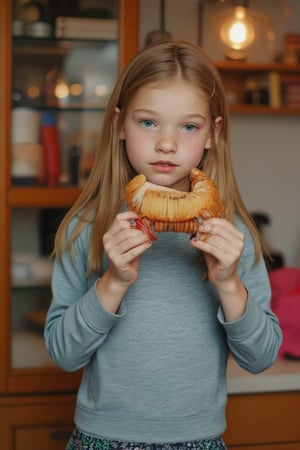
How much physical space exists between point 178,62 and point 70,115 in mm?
1108

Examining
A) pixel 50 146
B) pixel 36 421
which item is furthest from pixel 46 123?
pixel 36 421

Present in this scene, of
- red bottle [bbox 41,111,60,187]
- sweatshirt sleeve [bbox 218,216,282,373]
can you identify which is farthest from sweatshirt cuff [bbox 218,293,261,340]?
red bottle [bbox 41,111,60,187]

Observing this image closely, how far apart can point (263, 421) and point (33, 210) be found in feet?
2.83

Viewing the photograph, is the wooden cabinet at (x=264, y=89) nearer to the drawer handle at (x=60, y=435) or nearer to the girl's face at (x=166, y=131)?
the drawer handle at (x=60, y=435)

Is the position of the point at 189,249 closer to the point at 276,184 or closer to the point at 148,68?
the point at 148,68

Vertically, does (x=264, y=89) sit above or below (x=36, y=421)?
above

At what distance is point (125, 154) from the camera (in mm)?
1311

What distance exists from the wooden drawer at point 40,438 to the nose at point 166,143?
114 centimetres

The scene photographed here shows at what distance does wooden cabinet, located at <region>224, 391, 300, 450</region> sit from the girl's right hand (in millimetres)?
887

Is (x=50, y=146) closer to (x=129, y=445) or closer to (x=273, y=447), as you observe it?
(x=273, y=447)

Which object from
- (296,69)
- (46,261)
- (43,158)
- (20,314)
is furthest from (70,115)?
(296,69)

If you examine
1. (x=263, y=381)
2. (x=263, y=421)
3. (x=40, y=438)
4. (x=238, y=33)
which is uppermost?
(x=238, y=33)

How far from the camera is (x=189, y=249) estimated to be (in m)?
1.29

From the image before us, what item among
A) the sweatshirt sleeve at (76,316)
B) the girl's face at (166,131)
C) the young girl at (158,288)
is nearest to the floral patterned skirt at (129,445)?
the young girl at (158,288)
